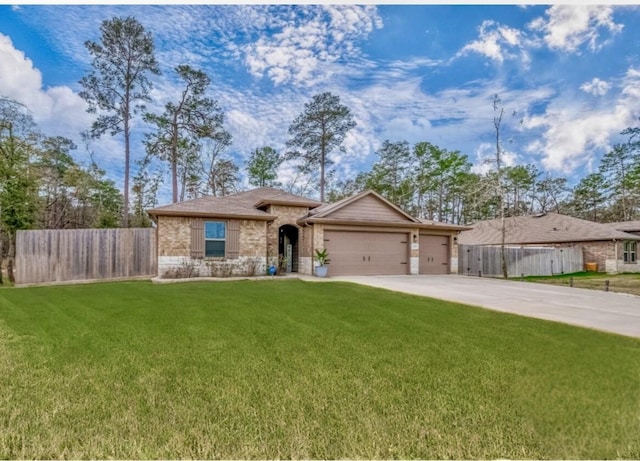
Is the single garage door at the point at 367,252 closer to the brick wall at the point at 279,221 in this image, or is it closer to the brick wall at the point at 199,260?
the brick wall at the point at 279,221

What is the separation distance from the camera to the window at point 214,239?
1294 centimetres

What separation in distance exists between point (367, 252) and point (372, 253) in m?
0.25

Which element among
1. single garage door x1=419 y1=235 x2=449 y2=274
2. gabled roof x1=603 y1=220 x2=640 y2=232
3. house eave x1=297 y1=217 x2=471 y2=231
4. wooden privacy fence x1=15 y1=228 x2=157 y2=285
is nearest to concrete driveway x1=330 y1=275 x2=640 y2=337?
house eave x1=297 y1=217 x2=471 y2=231

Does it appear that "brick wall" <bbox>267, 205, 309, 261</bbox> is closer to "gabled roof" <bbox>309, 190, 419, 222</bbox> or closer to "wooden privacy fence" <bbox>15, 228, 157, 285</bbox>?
"gabled roof" <bbox>309, 190, 419, 222</bbox>

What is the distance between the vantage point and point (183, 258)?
41.1 feet

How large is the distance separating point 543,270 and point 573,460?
20631 millimetres

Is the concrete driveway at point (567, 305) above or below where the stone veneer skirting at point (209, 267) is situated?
below

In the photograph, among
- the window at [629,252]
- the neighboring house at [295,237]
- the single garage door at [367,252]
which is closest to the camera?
the neighboring house at [295,237]

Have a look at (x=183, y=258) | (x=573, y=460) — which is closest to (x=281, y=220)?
(x=183, y=258)

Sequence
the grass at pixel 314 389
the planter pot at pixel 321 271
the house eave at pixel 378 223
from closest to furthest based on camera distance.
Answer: the grass at pixel 314 389
the planter pot at pixel 321 271
the house eave at pixel 378 223

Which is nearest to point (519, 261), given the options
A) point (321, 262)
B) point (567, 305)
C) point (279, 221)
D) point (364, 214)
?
point (364, 214)

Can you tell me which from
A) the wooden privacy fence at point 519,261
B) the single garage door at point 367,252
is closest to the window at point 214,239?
the single garage door at point 367,252

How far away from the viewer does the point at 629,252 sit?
824 inches

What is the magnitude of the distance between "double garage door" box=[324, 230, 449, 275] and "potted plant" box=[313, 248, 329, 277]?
1.75 feet
